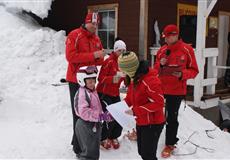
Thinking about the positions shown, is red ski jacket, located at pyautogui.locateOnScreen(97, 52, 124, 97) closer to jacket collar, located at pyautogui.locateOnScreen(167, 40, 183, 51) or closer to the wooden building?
jacket collar, located at pyautogui.locateOnScreen(167, 40, 183, 51)

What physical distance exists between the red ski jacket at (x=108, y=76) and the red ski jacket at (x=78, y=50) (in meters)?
0.30

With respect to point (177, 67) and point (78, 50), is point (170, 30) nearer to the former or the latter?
point (177, 67)

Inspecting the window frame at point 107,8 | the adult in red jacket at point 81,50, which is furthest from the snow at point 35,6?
the adult in red jacket at point 81,50

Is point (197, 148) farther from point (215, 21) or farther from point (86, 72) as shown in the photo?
point (215, 21)

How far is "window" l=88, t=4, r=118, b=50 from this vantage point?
1154cm

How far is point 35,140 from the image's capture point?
6.13 meters

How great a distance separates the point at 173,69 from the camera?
19.1 feet

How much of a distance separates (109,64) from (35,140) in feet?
5.27

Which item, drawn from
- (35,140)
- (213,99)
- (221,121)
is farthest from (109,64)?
(221,121)

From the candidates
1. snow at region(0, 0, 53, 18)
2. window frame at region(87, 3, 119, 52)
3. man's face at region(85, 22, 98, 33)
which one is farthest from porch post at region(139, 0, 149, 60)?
man's face at region(85, 22, 98, 33)

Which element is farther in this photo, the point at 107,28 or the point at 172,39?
the point at 107,28

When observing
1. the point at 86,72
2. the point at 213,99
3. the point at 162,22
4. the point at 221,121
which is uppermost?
the point at 162,22

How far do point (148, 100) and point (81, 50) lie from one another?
55.7 inches

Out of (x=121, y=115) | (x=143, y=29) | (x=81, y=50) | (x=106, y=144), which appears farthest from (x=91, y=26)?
(x=143, y=29)
